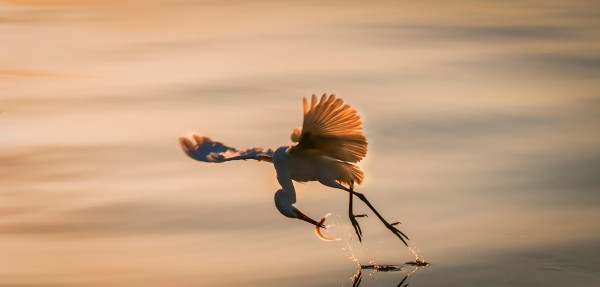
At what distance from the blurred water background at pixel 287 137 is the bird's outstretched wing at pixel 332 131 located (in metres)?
0.72

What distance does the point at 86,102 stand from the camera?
11664 millimetres

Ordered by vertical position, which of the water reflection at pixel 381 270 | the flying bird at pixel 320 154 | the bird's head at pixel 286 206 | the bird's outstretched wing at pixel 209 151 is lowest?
the water reflection at pixel 381 270

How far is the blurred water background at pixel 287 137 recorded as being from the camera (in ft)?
26.2

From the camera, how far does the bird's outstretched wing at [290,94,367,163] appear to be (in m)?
7.20

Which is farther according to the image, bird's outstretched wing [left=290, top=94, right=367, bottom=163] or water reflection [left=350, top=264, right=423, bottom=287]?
water reflection [left=350, top=264, right=423, bottom=287]

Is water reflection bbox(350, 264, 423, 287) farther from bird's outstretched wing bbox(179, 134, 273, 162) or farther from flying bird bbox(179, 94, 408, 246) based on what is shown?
bird's outstretched wing bbox(179, 134, 273, 162)

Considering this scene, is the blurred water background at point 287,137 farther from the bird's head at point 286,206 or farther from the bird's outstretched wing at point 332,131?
the bird's outstretched wing at point 332,131

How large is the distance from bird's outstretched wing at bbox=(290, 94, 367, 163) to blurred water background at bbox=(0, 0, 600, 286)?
2.37 ft

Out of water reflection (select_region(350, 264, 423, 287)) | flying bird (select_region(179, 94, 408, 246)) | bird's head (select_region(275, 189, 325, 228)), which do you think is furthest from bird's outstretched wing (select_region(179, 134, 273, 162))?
water reflection (select_region(350, 264, 423, 287))

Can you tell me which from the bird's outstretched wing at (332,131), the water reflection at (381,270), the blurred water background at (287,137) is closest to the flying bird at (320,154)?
the bird's outstretched wing at (332,131)

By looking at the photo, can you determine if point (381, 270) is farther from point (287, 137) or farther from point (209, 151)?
point (287, 137)

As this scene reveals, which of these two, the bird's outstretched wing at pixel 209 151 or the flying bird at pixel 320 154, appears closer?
the flying bird at pixel 320 154

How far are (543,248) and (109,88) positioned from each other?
539 centimetres

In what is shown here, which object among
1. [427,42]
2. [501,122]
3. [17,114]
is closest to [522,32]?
[427,42]
